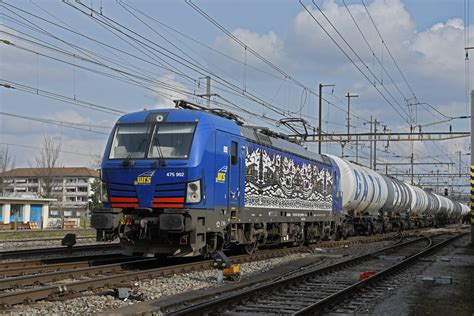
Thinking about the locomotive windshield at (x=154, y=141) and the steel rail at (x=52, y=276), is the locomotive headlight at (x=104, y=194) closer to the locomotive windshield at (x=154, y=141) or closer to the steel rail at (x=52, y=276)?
the locomotive windshield at (x=154, y=141)

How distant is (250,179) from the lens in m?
16.3

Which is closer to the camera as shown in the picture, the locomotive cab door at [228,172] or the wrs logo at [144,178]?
the wrs logo at [144,178]

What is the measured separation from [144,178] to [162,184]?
47 centimetres

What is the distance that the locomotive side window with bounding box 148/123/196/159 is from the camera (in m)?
13.6

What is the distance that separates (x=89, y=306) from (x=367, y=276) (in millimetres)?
6542

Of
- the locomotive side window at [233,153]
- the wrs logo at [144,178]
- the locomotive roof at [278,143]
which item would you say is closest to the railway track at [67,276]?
the wrs logo at [144,178]

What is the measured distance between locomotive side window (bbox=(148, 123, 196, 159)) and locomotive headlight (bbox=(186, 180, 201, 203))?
709 mm

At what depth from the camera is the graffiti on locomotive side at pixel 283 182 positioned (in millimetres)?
16547

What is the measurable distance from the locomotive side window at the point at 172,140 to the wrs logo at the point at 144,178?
45cm

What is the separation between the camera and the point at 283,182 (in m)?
19.0

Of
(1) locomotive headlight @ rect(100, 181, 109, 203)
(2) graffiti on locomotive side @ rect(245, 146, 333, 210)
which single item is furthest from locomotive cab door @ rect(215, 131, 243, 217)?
(1) locomotive headlight @ rect(100, 181, 109, 203)

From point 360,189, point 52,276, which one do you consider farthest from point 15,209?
point 52,276

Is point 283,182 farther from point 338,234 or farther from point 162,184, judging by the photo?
point 338,234

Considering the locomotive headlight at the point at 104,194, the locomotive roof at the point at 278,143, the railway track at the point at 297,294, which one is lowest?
the railway track at the point at 297,294
